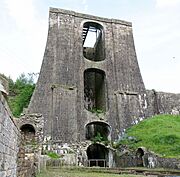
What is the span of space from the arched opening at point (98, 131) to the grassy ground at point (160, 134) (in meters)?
2.45

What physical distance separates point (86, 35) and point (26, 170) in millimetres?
26154


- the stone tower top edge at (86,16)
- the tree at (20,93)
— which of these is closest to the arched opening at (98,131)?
the tree at (20,93)

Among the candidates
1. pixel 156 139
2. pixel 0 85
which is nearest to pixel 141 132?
pixel 156 139

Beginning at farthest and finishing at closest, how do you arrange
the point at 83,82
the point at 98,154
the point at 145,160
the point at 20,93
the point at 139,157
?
the point at 20,93 → the point at 98,154 → the point at 83,82 → the point at 139,157 → the point at 145,160

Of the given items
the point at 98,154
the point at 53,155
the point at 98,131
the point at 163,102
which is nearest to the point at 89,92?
the point at 98,131

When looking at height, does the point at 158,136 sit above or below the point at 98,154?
above

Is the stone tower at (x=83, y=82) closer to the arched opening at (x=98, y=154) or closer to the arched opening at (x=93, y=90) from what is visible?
the arched opening at (x=93, y=90)

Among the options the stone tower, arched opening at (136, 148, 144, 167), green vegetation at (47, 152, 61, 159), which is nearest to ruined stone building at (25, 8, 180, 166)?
the stone tower

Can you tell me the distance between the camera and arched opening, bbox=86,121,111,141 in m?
26.4

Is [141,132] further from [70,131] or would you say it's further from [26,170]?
[26,170]

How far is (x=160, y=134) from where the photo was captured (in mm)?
21031

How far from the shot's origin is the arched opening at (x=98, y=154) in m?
26.6

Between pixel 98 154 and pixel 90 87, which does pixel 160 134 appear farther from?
pixel 90 87

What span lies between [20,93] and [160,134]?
854 inches
